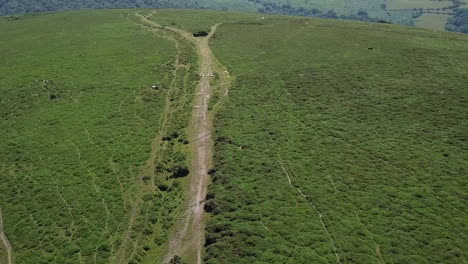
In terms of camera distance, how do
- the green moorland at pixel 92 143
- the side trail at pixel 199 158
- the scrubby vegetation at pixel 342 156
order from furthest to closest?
1. the green moorland at pixel 92 143
2. the side trail at pixel 199 158
3. the scrubby vegetation at pixel 342 156

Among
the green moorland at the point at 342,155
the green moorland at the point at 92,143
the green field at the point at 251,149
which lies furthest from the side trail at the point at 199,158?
the green moorland at the point at 92,143

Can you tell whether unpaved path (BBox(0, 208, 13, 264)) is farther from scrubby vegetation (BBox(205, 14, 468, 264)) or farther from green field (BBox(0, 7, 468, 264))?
scrubby vegetation (BBox(205, 14, 468, 264))

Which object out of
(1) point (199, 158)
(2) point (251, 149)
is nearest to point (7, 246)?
(1) point (199, 158)

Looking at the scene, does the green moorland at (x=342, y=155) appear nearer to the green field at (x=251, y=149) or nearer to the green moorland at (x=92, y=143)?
the green field at (x=251, y=149)

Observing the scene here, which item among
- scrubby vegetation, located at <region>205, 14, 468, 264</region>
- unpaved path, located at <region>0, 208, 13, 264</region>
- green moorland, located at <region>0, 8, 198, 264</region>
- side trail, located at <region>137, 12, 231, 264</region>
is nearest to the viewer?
scrubby vegetation, located at <region>205, 14, 468, 264</region>

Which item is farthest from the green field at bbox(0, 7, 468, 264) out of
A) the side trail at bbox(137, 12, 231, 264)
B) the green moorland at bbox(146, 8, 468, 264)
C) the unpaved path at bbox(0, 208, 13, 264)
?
the side trail at bbox(137, 12, 231, 264)

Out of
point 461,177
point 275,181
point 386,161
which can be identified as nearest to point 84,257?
point 275,181

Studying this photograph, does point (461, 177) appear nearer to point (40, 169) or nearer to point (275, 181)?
point (275, 181)
